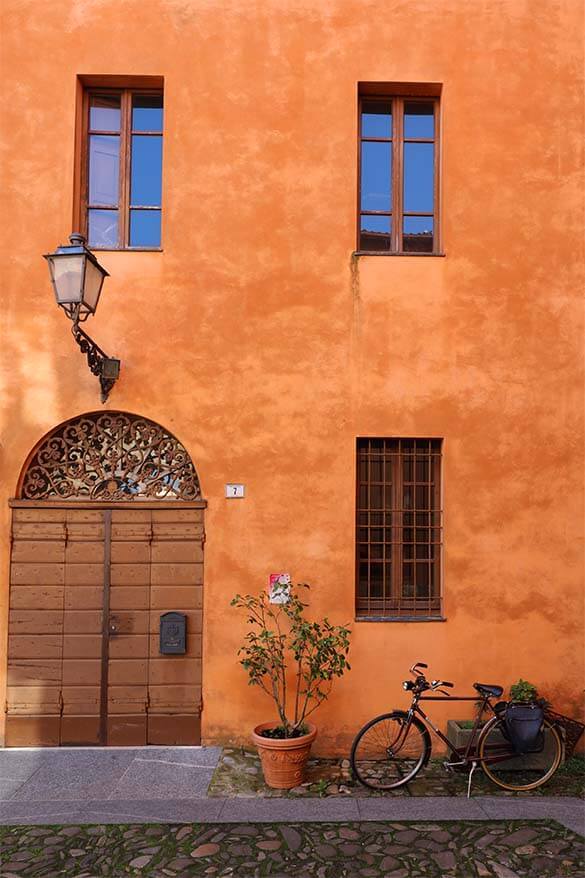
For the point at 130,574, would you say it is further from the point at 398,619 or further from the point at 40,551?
the point at 398,619

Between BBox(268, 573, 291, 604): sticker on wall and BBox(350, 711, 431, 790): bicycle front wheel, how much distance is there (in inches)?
51.6

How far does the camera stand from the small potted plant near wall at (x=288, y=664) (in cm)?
554

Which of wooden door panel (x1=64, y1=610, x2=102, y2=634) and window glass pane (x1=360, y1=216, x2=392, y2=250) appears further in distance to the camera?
window glass pane (x1=360, y1=216, x2=392, y2=250)

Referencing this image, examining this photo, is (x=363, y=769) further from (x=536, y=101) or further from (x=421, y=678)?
(x=536, y=101)

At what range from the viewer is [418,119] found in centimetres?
694

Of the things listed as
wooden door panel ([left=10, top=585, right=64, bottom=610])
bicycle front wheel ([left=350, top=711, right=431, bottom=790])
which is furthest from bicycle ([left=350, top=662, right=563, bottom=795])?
wooden door panel ([left=10, top=585, right=64, bottom=610])

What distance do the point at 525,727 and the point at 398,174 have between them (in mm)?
5281

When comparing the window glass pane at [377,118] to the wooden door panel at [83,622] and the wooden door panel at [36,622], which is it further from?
the wooden door panel at [36,622]

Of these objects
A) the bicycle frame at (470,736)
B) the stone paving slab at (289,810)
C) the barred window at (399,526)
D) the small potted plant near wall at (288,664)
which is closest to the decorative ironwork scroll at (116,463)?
the small potted plant near wall at (288,664)

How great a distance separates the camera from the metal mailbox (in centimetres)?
625

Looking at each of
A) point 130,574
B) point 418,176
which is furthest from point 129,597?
point 418,176

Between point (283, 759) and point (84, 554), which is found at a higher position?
point (84, 554)

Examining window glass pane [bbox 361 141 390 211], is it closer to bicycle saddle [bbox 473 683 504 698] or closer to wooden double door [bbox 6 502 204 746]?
wooden double door [bbox 6 502 204 746]

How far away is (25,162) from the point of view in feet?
21.5
